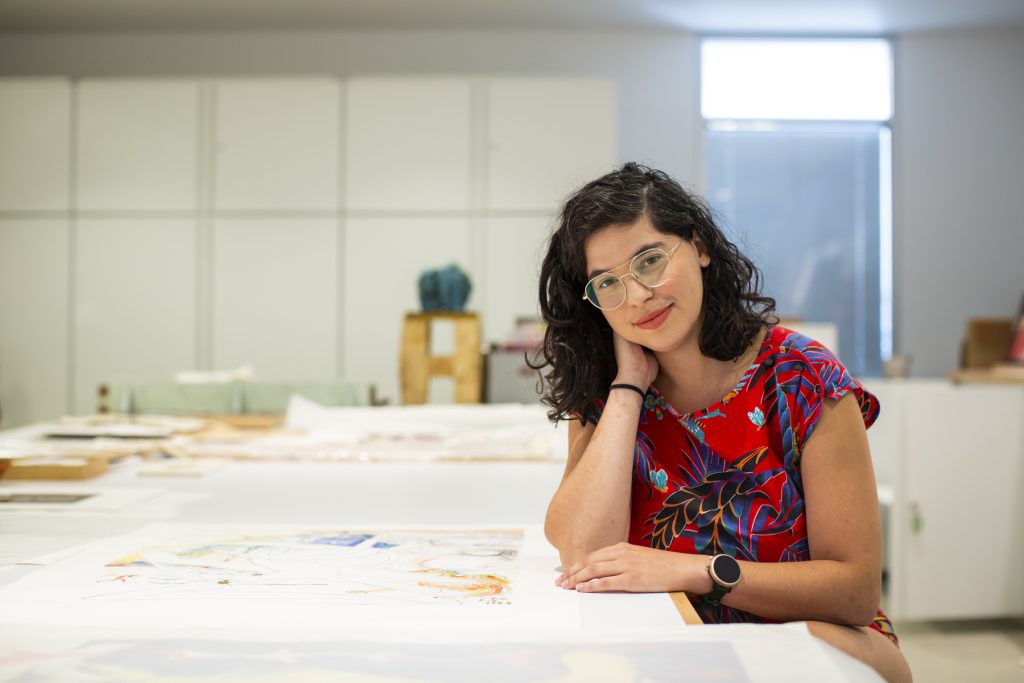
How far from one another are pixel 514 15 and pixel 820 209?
236cm

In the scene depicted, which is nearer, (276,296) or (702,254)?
(702,254)

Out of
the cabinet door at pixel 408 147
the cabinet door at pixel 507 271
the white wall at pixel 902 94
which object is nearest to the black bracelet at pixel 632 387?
the cabinet door at pixel 507 271

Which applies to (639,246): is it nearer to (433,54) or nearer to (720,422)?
(720,422)

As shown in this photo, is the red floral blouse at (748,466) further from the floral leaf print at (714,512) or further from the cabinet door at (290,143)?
the cabinet door at (290,143)

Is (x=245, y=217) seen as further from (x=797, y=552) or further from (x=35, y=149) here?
(x=797, y=552)

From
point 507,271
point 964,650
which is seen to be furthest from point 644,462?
point 507,271

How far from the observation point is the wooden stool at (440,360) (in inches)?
149

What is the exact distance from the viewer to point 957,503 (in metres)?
3.19

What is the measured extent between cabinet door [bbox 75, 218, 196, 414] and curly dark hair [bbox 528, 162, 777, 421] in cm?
424

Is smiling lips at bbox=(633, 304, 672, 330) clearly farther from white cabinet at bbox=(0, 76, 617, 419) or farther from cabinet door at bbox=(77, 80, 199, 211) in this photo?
cabinet door at bbox=(77, 80, 199, 211)

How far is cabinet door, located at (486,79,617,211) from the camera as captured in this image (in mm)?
5102

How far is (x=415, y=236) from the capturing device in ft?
16.9

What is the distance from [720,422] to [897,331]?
505cm

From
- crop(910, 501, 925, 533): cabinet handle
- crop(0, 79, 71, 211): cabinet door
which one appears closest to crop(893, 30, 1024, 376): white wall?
crop(910, 501, 925, 533): cabinet handle
